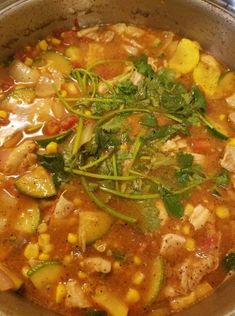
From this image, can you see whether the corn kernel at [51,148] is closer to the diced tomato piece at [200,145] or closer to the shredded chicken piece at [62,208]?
the shredded chicken piece at [62,208]

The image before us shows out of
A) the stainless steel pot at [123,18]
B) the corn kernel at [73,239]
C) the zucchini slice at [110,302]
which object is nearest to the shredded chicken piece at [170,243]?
the zucchini slice at [110,302]

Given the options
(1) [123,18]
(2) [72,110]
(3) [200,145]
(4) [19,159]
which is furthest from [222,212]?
(1) [123,18]

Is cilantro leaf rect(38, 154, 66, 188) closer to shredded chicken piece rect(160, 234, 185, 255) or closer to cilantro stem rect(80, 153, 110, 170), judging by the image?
cilantro stem rect(80, 153, 110, 170)

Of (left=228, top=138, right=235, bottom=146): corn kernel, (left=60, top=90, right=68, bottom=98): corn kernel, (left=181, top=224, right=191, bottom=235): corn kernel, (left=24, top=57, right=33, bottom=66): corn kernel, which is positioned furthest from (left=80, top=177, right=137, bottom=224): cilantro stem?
(left=24, top=57, right=33, bottom=66): corn kernel

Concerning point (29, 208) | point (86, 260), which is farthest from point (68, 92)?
point (86, 260)

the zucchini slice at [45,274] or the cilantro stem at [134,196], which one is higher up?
the cilantro stem at [134,196]
